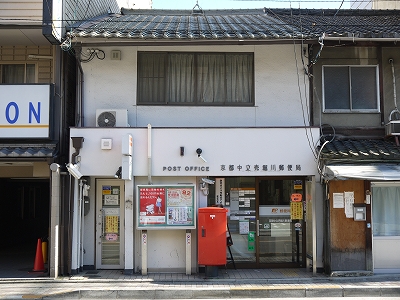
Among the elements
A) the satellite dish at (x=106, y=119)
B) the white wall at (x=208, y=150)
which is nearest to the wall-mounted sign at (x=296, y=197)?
the white wall at (x=208, y=150)

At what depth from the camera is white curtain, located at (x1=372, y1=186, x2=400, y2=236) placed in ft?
40.5

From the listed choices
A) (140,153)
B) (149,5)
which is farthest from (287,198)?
(149,5)

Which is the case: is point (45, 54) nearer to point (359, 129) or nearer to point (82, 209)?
point (82, 209)

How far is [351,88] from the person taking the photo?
43.0 feet

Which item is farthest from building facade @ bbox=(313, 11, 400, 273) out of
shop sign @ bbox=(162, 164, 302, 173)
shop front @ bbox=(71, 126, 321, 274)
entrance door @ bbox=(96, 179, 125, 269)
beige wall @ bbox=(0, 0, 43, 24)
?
beige wall @ bbox=(0, 0, 43, 24)

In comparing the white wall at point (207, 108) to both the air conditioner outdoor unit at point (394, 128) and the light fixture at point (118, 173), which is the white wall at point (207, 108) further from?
the air conditioner outdoor unit at point (394, 128)

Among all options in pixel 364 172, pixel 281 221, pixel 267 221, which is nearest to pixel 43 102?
A: pixel 267 221

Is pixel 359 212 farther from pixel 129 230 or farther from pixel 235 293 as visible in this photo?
pixel 129 230

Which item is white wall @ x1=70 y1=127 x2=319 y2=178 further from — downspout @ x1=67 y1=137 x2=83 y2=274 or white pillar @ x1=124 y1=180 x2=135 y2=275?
white pillar @ x1=124 y1=180 x2=135 y2=275

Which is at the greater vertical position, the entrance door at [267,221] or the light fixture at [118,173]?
the light fixture at [118,173]

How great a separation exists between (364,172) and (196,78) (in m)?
5.14

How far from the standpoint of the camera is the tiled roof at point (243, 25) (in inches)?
473

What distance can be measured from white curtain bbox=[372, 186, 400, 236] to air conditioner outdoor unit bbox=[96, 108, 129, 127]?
695 centimetres

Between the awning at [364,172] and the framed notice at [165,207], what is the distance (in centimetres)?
359
